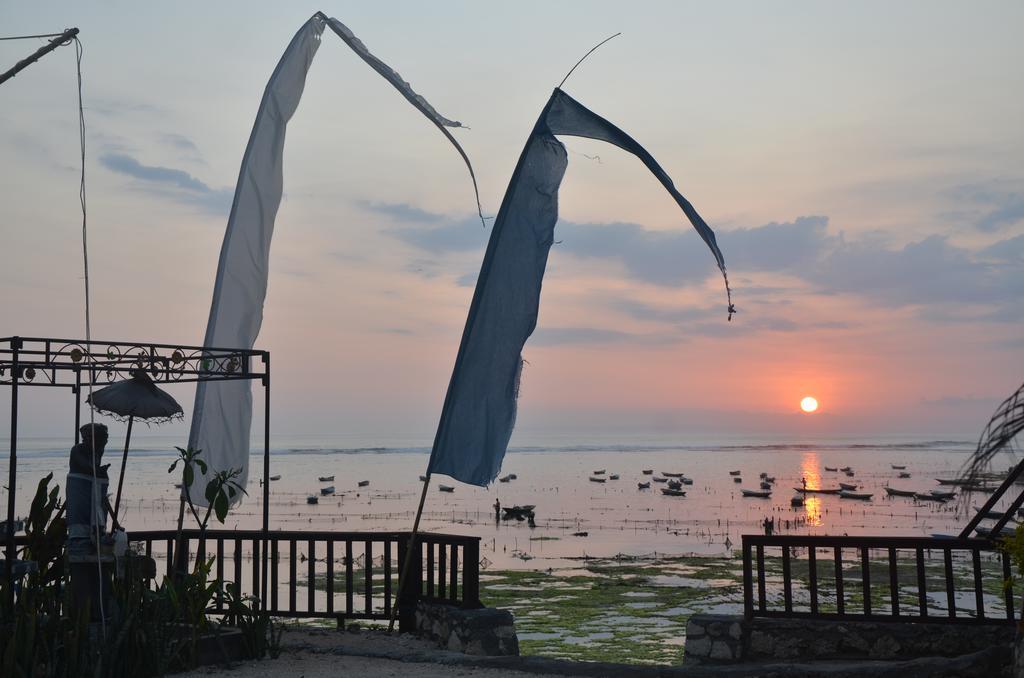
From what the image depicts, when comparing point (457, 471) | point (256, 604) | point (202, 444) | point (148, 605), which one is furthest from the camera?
point (202, 444)

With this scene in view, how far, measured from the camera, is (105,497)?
7.69 metres

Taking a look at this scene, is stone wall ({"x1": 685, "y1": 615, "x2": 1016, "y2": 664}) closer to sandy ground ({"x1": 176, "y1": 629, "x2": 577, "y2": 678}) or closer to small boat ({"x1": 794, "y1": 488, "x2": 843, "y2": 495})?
sandy ground ({"x1": 176, "y1": 629, "x2": 577, "y2": 678})

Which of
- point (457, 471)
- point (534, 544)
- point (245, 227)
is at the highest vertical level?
point (245, 227)

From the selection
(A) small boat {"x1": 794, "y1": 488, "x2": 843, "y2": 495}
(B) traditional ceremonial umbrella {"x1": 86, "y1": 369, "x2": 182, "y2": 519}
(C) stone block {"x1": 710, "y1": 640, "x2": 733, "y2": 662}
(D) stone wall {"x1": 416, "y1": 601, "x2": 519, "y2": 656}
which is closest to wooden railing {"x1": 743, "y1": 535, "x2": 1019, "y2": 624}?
(C) stone block {"x1": 710, "y1": 640, "x2": 733, "y2": 662}

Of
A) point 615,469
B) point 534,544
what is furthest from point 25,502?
point 615,469

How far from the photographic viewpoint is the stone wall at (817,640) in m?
8.63

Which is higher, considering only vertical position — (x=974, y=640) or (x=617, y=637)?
(x=974, y=640)

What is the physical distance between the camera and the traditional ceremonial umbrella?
8.86m

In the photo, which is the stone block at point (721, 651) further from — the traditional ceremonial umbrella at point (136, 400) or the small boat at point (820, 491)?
the small boat at point (820, 491)

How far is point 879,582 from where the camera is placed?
20250 mm

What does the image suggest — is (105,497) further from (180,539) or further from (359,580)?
(359,580)

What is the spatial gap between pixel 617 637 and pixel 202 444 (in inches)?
280

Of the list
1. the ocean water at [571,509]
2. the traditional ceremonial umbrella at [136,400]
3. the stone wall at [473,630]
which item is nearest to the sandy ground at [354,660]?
the stone wall at [473,630]

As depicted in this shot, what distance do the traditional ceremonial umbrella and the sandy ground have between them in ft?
6.91
